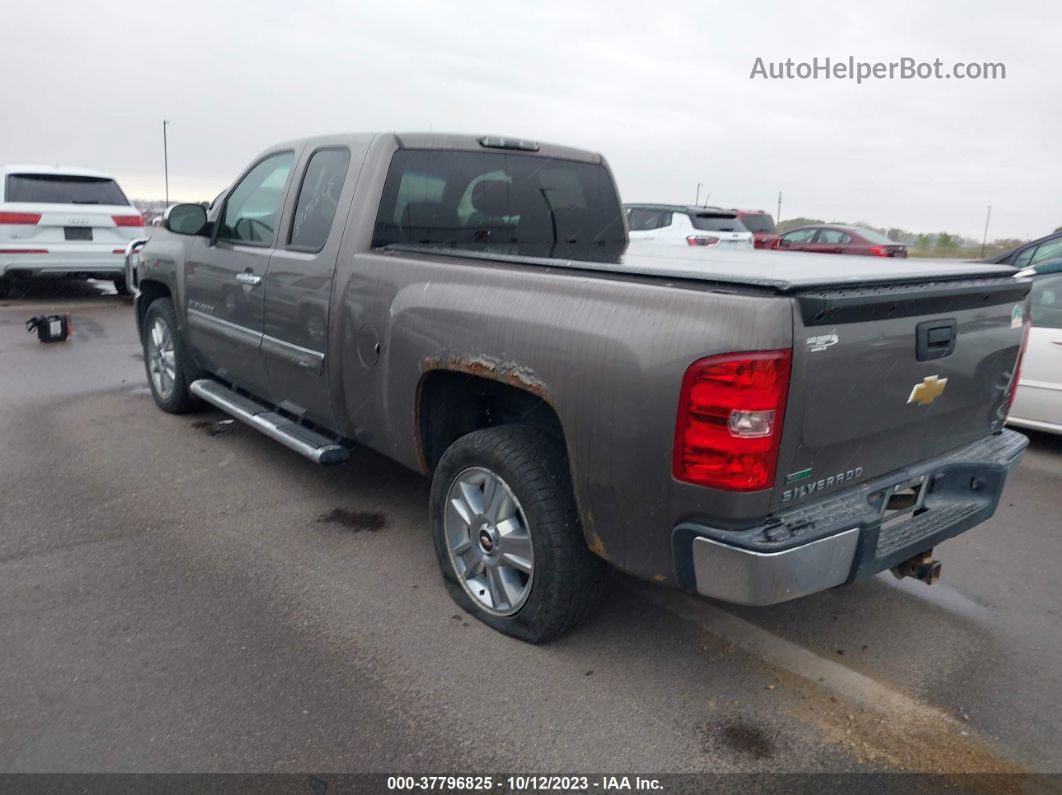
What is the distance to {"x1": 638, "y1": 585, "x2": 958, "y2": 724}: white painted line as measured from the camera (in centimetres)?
293

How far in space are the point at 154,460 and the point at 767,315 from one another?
14.0 ft

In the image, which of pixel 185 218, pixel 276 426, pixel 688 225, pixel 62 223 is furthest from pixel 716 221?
pixel 276 426

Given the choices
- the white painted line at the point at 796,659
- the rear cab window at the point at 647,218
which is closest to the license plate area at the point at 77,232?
the rear cab window at the point at 647,218

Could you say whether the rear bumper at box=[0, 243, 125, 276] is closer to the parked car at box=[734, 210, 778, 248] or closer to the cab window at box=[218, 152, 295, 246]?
the cab window at box=[218, 152, 295, 246]

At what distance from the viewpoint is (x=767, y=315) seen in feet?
7.71

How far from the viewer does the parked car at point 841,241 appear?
16766mm

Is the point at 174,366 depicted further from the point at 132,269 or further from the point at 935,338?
the point at 935,338

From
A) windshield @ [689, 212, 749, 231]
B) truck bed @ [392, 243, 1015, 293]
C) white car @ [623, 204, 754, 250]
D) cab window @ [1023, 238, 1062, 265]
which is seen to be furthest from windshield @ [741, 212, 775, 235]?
truck bed @ [392, 243, 1015, 293]

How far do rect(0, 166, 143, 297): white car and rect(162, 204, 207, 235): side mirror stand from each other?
7.82m

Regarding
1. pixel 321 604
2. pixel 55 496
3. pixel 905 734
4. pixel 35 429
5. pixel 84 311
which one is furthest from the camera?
pixel 84 311

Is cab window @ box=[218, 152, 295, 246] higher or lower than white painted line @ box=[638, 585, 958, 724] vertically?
higher

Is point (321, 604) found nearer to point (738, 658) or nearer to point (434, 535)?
point (434, 535)

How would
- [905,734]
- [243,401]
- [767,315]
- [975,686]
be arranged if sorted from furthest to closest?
[243,401]
[975,686]
[905,734]
[767,315]

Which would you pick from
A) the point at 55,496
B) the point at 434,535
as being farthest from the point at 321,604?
the point at 55,496
